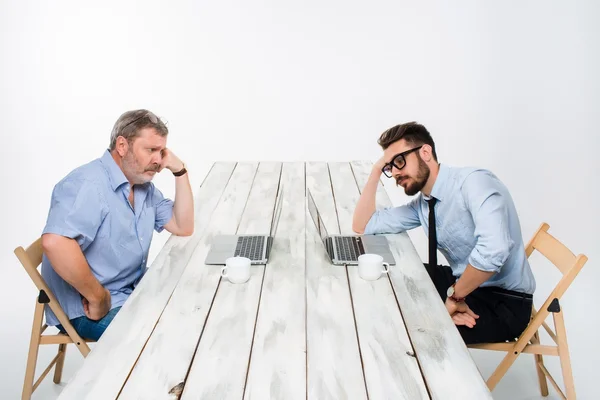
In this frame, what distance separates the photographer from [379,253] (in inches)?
108

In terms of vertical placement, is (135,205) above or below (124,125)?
below

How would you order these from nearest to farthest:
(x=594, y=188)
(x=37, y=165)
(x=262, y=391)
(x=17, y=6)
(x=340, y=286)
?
(x=262, y=391), (x=340, y=286), (x=594, y=188), (x=37, y=165), (x=17, y=6)

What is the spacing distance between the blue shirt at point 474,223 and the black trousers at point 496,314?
0.04m

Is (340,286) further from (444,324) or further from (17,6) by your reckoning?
(17,6)

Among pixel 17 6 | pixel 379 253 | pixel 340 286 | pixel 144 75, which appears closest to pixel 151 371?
pixel 340 286

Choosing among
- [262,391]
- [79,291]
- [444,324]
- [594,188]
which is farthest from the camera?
[594,188]

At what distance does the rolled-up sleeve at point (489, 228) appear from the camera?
2.63m

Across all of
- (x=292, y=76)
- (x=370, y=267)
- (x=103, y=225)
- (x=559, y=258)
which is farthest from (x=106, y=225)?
(x=292, y=76)

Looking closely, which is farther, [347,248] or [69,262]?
[347,248]

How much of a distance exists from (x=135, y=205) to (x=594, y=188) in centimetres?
368

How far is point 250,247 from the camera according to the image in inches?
110

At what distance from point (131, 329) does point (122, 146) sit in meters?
Answer: 0.92

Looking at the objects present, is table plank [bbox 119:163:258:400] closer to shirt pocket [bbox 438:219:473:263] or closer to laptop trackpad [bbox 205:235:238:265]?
laptop trackpad [bbox 205:235:238:265]

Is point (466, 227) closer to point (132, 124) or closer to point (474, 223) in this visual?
point (474, 223)
